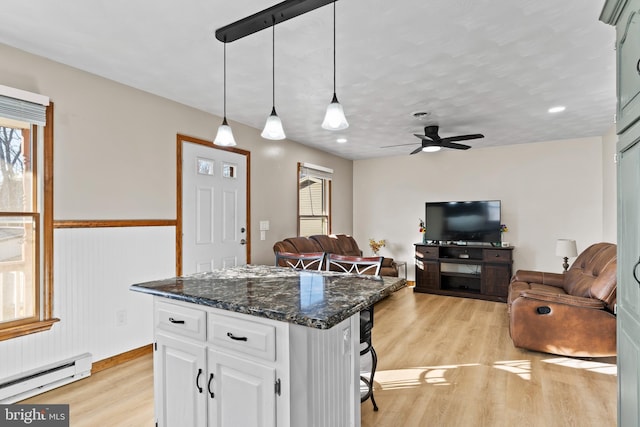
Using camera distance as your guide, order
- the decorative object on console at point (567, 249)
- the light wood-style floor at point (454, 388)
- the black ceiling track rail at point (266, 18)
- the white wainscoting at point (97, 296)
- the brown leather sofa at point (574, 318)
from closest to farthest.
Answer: the black ceiling track rail at point (266, 18), the light wood-style floor at point (454, 388), the white wainscoting at point (97, 296), the brown leather sofa at point (574, 318), the decorative object on console at point (567, 249)

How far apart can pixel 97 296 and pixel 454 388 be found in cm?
302

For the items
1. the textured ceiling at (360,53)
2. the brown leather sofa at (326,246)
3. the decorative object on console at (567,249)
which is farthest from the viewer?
the brown leather sofa at (326,246)

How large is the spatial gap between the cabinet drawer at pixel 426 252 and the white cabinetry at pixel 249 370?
174 inches

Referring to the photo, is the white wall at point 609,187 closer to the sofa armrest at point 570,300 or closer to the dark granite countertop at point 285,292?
the sofa armrest at point 570,300

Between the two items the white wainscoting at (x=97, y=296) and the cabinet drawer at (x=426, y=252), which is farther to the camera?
the cabinet drawer at (x=426, y=252)

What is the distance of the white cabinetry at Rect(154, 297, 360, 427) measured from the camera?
136 centimetres

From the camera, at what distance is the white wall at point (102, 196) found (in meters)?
2.64

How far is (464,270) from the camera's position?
19.2 ft

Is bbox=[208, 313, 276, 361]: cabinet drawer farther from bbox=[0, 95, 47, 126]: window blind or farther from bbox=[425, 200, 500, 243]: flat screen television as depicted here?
bbox=[425, 200, 500, 243]: flat screen television

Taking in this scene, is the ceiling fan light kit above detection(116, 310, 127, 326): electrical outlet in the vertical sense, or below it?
above

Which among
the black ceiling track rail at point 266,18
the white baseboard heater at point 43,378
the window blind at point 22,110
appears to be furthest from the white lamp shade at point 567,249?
the window blind at point 22,110

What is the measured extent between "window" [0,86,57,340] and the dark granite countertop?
56.0 inches

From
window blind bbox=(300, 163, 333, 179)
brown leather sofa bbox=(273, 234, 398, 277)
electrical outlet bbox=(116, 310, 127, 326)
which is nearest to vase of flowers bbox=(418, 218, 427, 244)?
brown leather sofa bbox=(273, 234, 398, 277)

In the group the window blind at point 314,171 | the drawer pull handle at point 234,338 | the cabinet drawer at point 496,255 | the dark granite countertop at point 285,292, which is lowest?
the cabinet drawer at point 496,255
